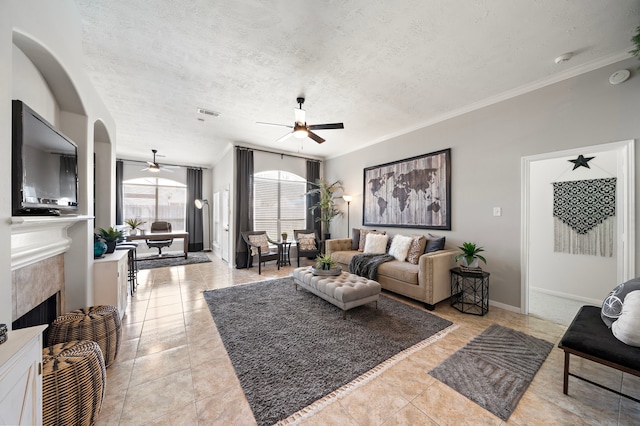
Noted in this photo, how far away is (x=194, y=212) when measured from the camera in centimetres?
779

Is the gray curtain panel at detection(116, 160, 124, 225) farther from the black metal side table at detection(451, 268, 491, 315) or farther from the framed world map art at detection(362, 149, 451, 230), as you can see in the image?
the black metal side table at detection(451, 268, 491, 315)

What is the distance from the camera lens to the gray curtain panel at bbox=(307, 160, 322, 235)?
661 cm

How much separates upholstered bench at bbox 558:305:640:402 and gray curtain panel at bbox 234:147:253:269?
17.0 feet

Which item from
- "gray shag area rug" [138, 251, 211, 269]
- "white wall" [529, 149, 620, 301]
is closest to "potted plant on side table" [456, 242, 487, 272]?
"white wall" [529, 149, 620, 301]

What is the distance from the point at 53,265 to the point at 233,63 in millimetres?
2534

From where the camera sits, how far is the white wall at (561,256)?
10.7 feet

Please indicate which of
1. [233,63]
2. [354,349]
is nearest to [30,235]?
[233,63]

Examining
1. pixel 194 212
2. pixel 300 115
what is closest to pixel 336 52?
pixel 300 115

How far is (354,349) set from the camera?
2266mm

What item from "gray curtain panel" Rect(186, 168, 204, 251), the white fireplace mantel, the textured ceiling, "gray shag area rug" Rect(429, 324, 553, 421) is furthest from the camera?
"gray curtain panel" Rect(186, 168, 204, 251)

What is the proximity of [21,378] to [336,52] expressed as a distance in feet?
10.1

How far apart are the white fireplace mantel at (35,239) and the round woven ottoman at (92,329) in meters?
0.55

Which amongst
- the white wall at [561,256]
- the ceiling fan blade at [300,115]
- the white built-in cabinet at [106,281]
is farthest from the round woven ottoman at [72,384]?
the white wall at [561,256]

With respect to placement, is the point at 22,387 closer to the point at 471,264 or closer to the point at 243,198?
the point at 471,264
